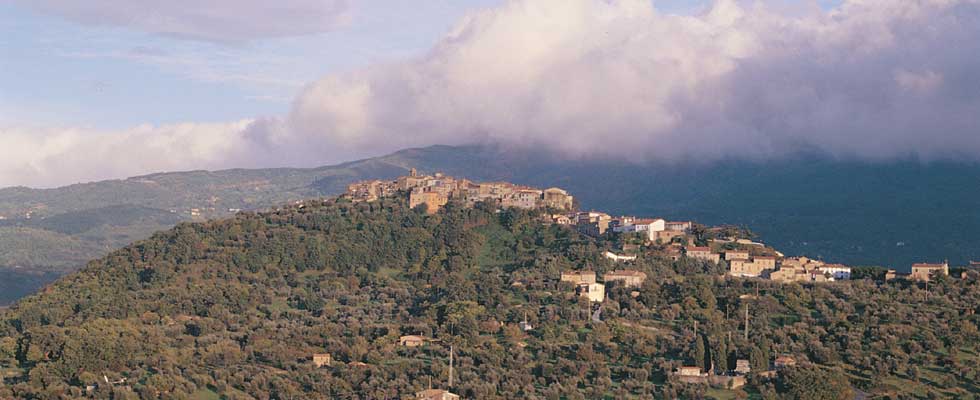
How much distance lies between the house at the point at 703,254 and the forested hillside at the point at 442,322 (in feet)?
4.63

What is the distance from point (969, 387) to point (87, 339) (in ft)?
131

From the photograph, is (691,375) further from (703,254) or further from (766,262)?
(703,254)

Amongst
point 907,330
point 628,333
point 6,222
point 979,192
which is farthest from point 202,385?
point 6,222

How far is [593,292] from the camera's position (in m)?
71.9

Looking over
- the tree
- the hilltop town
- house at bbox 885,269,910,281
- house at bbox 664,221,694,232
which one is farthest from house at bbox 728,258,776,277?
the tree

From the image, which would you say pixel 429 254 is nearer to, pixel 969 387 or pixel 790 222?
pixel 969 387

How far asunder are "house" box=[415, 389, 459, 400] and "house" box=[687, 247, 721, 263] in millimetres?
27862

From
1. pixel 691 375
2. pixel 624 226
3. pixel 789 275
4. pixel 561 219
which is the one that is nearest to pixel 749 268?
pixel 789 275

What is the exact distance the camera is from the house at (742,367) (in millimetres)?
58219

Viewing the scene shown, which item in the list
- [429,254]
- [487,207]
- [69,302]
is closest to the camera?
[69,302]

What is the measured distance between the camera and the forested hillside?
57156 mm

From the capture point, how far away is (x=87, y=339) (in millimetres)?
61219

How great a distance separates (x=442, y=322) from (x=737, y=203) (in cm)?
8797

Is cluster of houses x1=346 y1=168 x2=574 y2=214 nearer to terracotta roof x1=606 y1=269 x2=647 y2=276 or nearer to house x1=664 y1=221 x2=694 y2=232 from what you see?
house x1=664 y1=221 x2=694 y2=232
